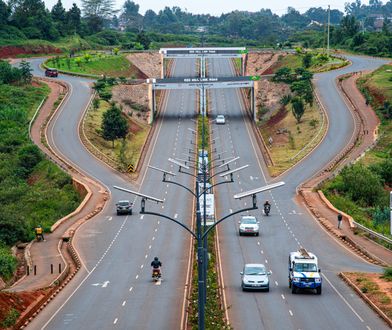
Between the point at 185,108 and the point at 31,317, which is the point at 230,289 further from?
the point at 185,108

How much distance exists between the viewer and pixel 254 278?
45.2m

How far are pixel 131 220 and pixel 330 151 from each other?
32.2 metres

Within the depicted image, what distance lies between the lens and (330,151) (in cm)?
9575

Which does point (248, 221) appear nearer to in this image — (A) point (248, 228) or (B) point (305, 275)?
(A) point (248, 228)

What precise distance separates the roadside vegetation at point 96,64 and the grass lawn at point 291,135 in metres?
44.2

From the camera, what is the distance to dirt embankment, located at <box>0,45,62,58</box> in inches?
6594

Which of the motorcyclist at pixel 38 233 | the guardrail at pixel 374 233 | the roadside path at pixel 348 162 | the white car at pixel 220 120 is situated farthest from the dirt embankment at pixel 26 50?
the guardrail at pixel 374 233

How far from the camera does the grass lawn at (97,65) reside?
154875 millimetres

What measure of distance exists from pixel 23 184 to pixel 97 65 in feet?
254

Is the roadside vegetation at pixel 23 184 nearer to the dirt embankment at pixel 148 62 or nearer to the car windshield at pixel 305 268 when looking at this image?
the car windshield at pixel 305 268

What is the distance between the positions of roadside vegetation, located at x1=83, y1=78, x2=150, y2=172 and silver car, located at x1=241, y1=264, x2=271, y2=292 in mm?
45833

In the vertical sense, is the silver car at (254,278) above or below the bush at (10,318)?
below

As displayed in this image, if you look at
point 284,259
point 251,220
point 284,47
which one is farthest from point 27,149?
point 284,47

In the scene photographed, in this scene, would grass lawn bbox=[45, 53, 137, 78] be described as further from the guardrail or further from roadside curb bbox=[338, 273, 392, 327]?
roadside curb bbox=[338, 273, 392, 327]
